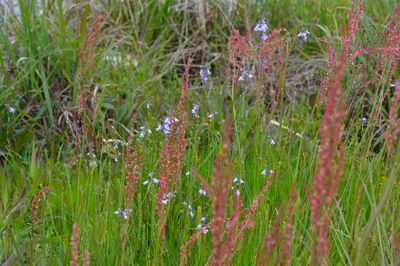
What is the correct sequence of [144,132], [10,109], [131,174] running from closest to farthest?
[131,174]
[144,132]
[10,109]

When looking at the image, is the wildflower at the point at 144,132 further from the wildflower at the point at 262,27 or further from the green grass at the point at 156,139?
the wildflower at the point at 262,27

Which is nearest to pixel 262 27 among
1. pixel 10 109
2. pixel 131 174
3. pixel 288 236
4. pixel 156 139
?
pixel 156 139

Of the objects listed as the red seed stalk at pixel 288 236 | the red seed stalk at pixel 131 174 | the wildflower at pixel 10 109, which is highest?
the red seed stalk at pixel 288 236

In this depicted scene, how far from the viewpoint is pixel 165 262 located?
2.38m

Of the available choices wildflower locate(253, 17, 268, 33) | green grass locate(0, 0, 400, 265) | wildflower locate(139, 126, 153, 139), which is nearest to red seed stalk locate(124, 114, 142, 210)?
green grass locate(0, 0, 400, 265)

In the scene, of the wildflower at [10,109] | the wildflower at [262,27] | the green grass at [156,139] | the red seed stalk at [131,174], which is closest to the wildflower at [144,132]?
the green grass at [156,139]

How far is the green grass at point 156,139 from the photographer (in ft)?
7.47

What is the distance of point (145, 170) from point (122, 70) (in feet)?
5.10

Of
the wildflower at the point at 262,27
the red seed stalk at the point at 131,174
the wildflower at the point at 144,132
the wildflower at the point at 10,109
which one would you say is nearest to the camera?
the red seed stalk at the point at 131,174

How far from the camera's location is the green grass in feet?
7.47

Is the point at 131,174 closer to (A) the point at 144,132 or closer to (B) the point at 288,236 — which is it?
(B) the point at 288,236

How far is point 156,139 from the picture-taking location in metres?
3.16

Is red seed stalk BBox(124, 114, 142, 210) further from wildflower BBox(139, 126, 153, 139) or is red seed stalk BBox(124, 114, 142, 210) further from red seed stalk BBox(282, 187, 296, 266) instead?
wildflower BBox(139, 126, 153, 139)

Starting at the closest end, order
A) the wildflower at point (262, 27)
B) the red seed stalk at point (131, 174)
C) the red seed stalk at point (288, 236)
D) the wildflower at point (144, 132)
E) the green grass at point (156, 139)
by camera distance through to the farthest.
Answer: the red seed stalk at point (288, 236)
the red seed stalk at point (131, 174)
the green grass at point (156, 139)
the wildflower at point (144, 132)
the wildflower at point (262, 27)
